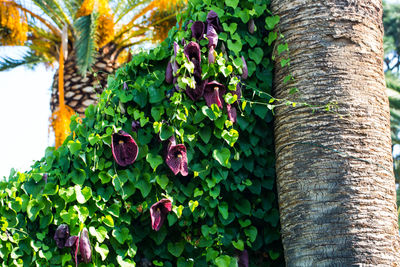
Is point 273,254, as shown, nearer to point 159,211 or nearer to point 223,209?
point 223,209

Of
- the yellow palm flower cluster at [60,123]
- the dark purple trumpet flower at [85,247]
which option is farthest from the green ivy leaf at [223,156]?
the yellow palm flower cluster at [60,123]

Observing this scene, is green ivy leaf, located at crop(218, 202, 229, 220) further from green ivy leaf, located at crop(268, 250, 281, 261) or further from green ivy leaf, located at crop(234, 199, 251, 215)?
green ivy leaf, located at crop(268, 250, 281, 261)

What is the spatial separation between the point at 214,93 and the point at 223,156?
15.3 inches

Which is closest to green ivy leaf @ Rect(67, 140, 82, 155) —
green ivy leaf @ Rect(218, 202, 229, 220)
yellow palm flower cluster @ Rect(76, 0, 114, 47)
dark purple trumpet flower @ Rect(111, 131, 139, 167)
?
dark purple trumpet flower @ Rect(111, 131, 139, 167)

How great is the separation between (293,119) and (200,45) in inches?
29.4

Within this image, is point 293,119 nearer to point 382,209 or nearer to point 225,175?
point 225,175

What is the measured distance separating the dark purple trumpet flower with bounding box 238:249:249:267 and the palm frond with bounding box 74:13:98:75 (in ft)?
18.8

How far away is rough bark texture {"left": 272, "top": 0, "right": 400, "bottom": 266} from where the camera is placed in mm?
2674

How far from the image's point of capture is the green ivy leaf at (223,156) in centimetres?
299

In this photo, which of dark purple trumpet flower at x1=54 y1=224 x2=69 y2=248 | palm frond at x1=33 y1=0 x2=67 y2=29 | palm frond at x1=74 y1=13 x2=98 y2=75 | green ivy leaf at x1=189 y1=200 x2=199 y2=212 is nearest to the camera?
dark purple trumpet flower at x1=54 y1=224 x2=69 y2=248

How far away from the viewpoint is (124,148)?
9.74ft

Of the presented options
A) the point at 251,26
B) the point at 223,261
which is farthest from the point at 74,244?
→ the point at 251,26

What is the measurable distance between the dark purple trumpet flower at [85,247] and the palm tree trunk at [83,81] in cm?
565

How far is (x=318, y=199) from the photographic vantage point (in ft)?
9.07
